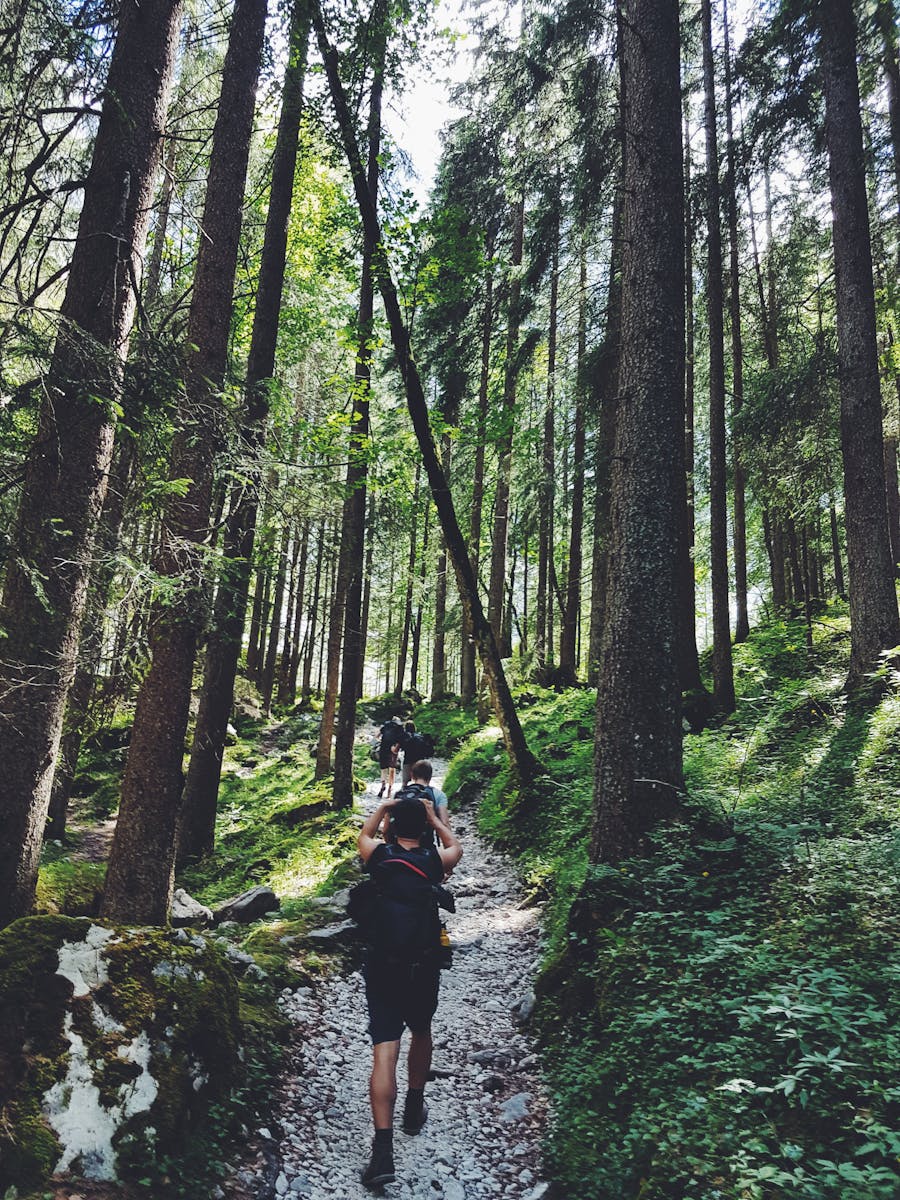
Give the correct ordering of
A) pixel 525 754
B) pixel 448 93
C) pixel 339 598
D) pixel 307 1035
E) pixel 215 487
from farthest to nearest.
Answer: pixel 448 93 < pixel 339 598 < pixel 525 754 < pixel 215 487 < pixel 307 1035

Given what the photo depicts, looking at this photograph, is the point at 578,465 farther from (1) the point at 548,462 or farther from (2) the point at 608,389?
(1) the point at 548,462

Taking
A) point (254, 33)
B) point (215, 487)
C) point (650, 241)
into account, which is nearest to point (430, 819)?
point (215, 487)

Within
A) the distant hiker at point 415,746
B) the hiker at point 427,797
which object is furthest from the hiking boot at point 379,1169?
the distant hiker at point 415,746

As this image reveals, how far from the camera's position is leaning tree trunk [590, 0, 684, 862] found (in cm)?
575

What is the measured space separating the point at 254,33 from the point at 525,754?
9.90 m

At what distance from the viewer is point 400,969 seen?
3.83 meters

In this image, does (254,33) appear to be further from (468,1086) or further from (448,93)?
(448,93)

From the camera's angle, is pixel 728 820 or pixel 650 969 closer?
pixel 650 969

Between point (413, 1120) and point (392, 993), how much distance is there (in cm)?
102

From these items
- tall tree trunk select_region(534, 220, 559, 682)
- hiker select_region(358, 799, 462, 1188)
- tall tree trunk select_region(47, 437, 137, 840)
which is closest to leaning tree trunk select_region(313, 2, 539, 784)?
tall tree trunk select_region(534, 220, 559, 682)

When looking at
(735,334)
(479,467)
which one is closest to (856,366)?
(735,334)

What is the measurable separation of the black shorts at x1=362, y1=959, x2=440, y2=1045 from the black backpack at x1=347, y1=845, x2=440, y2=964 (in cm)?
8

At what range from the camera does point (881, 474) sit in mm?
8930

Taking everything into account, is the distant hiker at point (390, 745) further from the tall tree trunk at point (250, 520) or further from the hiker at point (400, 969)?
the hiker at point (400, 969)
